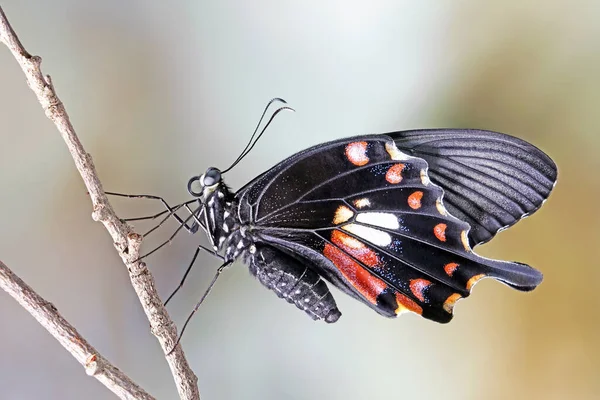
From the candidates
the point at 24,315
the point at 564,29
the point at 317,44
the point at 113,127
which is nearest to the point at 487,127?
the point at 564,29

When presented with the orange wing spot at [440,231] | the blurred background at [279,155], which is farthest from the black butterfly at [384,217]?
the blurred background at [279,155]

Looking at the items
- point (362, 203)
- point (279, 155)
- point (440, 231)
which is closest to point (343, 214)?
point (362, 203)

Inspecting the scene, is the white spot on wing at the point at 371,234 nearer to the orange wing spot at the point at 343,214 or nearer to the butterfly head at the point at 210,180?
the orange wing spot at the point at 343,214

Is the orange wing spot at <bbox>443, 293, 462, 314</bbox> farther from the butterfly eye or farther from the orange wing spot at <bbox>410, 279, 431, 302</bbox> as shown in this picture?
the butterfly eye

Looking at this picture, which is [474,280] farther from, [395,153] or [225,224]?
[225,224]

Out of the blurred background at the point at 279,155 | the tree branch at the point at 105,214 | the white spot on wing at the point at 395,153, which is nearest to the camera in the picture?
the tree branch at the point at 105,214

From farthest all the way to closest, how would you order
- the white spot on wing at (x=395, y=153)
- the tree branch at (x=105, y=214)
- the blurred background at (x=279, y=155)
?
1. the blurred background at (x=279, y=155)
2. the white spot on wing at (x=395, y=153)
3. the tree branch at (x=105, y=214)
